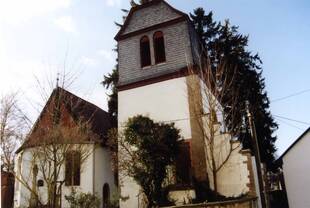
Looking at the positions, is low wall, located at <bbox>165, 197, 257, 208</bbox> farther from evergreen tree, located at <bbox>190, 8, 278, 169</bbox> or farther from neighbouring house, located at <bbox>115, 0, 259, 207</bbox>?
evergreen tree, located at <bbox>190, 8, 278, 169</bbox>

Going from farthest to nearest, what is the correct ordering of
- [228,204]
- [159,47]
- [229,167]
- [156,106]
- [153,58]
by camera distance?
[159,47]
[153,58]
[156,106]
[229,167]
[228,204]

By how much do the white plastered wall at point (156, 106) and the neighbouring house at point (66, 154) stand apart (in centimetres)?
267

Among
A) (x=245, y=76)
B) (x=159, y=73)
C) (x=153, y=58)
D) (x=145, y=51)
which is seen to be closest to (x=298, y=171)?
(x=245, y=76)

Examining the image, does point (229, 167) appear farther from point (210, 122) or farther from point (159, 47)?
point (159, 47)

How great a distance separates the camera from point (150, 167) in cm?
1544

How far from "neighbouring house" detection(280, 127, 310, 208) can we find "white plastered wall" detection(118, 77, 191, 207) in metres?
10.8

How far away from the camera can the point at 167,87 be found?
743 inches

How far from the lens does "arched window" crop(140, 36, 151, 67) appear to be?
20438 millimetres

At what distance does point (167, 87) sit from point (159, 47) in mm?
3152

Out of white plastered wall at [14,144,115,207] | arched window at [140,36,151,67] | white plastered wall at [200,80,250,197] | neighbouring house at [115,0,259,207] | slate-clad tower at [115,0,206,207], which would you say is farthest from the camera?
arched window at [140,36,151,67]

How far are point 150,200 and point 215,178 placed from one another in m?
3.50

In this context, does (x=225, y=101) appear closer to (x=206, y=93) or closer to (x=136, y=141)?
(x=206, y=93)

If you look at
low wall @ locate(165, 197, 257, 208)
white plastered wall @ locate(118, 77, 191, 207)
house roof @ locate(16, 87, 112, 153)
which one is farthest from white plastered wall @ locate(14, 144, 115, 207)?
low wall @ locate(165, 197, 257, 208)

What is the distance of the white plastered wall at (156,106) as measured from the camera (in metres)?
17.7
